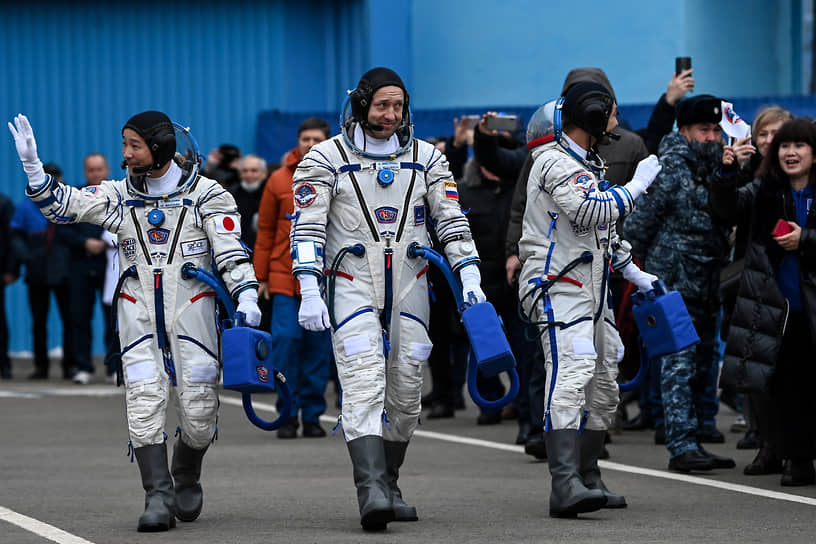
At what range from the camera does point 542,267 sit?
7883 mm

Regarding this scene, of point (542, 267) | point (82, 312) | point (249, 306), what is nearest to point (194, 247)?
point (249, 306)

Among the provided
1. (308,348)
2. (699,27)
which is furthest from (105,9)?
(308,348)

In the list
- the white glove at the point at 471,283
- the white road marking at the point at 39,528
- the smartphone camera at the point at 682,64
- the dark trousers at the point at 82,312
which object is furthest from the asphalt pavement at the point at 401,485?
the dark trousers at the point at 82,312

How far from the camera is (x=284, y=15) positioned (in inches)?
782

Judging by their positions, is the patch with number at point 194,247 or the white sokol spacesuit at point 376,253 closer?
the white sokol spacesuit at point 376,253

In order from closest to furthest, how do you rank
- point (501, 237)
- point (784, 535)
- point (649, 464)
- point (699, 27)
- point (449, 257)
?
1. point (784, 535)
2. point (449, 257)
3. point (649, 464)
4. point (501, 237)
5. point (699, 27)

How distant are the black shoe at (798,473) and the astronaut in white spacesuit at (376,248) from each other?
2.32 m

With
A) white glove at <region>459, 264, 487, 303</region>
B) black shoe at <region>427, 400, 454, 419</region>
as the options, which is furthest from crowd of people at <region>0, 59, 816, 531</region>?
black shoe at <region>427, 400, 454, 419</region>

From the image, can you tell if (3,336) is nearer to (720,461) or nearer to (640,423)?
(640,423)

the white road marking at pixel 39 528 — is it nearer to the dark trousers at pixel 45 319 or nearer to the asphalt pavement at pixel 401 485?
the asphalt pavement at pixel 401 485

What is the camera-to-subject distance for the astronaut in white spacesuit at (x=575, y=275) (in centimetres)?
769

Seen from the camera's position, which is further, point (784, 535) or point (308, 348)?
point (308, 348)

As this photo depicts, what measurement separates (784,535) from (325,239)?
2.45m

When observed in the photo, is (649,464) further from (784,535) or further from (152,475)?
(152,475)
